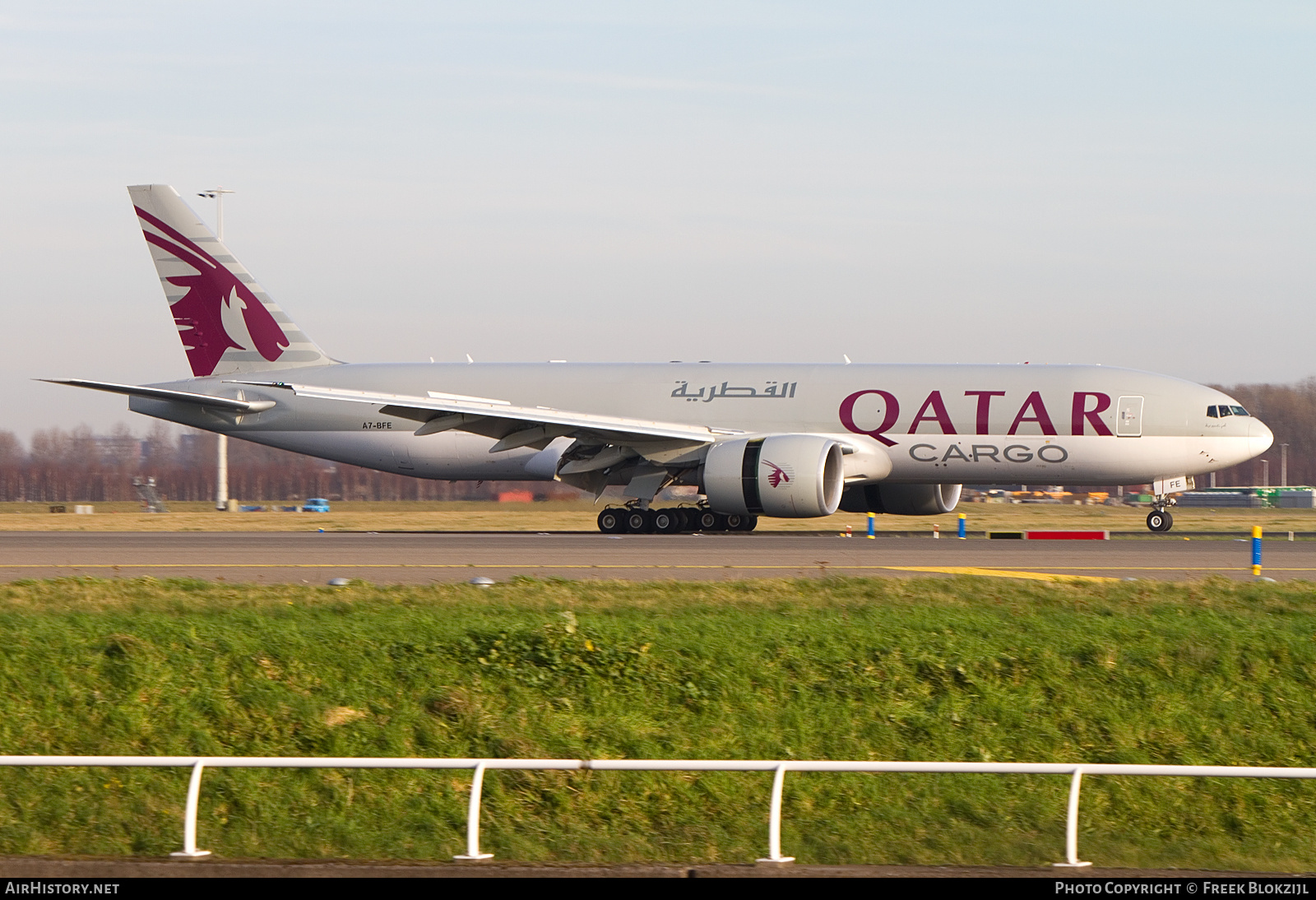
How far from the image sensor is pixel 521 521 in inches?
1569

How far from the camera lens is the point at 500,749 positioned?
515 inches

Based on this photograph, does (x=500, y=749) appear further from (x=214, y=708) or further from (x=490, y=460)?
(x=490, y=460)

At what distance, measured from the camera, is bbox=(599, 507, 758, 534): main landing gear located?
31719 millimetres

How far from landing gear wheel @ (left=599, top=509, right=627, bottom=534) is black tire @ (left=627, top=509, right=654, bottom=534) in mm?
136

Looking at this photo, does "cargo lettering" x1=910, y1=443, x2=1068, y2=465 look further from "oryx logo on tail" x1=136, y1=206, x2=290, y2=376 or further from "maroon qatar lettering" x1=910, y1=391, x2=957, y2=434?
"oryx logo on tail" x1=136, y1=206, x2=290, y2=376

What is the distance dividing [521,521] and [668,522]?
9.20m

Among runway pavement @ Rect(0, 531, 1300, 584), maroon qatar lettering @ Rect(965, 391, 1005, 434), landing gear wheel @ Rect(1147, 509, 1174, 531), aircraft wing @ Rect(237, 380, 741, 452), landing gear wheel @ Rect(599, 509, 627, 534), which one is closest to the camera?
runway pavement @ Rect(0, 531, 1300, 584)

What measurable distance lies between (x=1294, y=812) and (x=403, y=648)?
875 centimetres

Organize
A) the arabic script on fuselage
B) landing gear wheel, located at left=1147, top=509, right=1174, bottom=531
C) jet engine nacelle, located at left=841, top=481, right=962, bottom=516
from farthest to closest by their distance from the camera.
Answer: jet engine nacelle, located at left=841, top=481, right=962, bottom=516 → the arabic script on fuselage → landing gear wheel, located at left=1147, top=509, right=1174, bottom=531

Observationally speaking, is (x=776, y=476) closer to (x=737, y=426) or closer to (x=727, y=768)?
(x=737, y=426)

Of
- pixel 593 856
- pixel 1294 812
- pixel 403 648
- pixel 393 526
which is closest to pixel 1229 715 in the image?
pixel 1294 812

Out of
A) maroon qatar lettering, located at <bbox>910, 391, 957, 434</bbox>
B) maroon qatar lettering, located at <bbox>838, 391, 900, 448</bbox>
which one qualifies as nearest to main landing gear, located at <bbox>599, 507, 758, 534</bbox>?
maroon qatar lettering, located at <bbox>838, 391, 900, 448</bbox>

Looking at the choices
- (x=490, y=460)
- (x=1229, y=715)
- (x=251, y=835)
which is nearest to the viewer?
(x=251, y=835)

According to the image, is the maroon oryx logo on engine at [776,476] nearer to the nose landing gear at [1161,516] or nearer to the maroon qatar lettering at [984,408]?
the maroon qatar lettering at [984,408]
